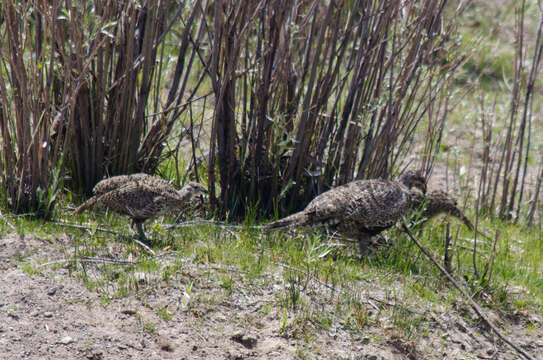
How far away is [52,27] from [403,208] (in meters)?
3.38

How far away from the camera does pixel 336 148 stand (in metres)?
6.65

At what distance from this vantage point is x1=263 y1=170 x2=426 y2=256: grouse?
608cm

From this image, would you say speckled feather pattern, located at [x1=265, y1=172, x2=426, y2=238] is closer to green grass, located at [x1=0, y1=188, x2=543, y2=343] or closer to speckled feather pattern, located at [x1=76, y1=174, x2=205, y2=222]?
green grass, located at [x1=0, y1=188, x2=543, y2=343]

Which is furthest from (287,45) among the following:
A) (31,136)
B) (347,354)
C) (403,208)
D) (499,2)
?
(499,2)

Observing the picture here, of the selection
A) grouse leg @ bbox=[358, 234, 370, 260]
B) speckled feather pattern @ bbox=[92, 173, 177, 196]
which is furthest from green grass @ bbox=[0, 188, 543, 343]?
speckled feather pattern @ bbox=[92, 173, 177, 196]

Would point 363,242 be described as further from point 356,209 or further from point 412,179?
point 412,179

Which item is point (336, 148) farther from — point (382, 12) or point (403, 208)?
point (382, 12)

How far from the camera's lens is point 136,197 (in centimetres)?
564

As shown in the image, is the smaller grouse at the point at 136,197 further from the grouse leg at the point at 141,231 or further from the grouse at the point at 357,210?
the grouse at the point at 357,210

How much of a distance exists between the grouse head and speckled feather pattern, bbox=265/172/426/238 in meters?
0.91

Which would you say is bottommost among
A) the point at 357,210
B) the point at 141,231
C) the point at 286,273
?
the point at 286,273

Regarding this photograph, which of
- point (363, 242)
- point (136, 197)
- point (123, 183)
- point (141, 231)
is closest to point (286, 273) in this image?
point (363, 242)

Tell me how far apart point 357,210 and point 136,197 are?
193 centimetres

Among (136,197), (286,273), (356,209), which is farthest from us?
(356,209)
